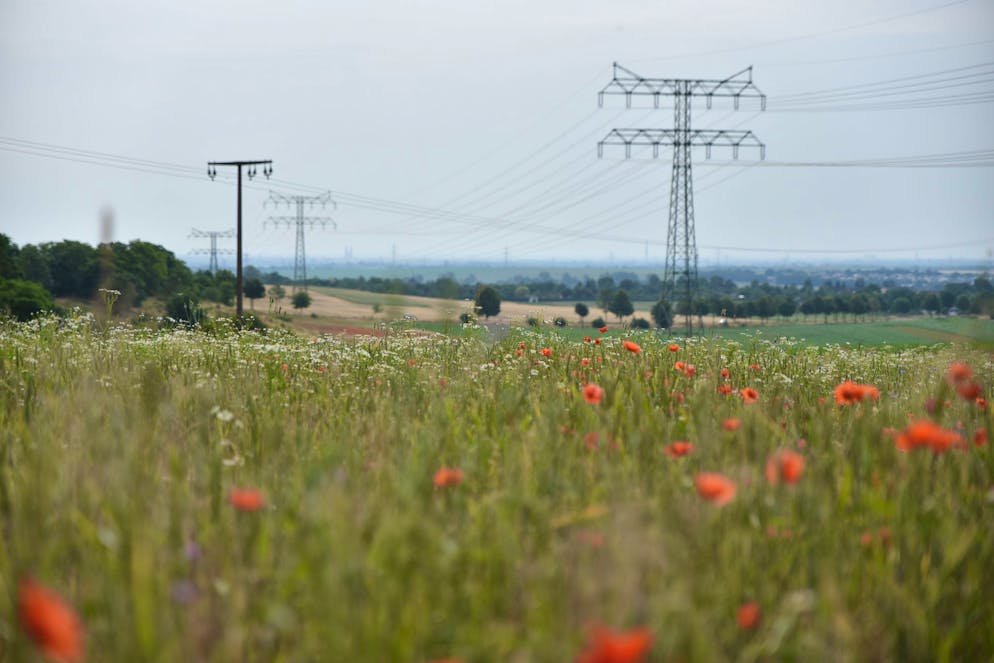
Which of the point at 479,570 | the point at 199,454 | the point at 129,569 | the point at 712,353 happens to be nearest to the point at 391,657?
the point at 479,570

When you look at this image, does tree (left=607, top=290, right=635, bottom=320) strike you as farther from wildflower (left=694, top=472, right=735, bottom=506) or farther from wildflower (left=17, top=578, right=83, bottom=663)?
wildflower (left=17, top=578, right=83, bottom=663)

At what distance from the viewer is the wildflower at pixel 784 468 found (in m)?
2.79

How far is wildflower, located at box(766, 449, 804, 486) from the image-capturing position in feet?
9.16

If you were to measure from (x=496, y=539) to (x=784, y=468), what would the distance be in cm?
89

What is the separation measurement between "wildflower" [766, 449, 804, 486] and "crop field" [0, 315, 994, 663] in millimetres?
17

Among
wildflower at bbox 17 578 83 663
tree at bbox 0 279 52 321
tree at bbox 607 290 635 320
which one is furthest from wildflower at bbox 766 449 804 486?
tree at bbox 607 290 635 320

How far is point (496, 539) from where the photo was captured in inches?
110

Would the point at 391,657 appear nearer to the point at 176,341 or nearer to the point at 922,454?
the point at 922,454

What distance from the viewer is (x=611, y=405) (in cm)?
459

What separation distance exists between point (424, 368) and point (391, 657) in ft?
14.9

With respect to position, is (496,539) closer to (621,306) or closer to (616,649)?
(616,649)

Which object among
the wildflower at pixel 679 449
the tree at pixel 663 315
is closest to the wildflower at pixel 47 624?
the wildflower at pixel 679 449

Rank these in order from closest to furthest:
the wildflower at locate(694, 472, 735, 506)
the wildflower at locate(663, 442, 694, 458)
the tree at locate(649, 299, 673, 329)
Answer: the wildflower at locate(694, 472, 735, 506)
the wildflower at locate(663, 442, 694, 458)
the tree at locate(649, 299, 673, 329)

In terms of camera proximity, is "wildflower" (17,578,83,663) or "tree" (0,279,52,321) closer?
"wildflower" (17,578,83,663)
